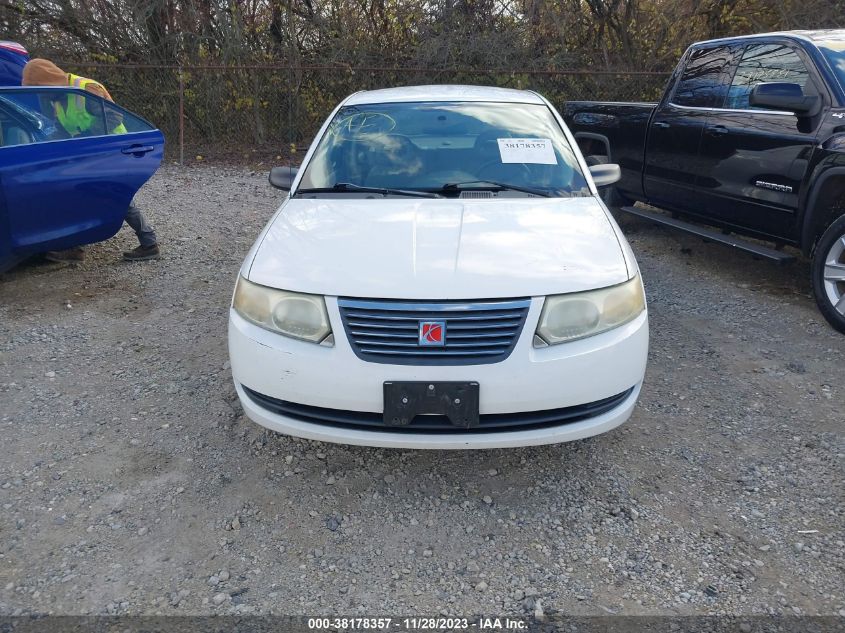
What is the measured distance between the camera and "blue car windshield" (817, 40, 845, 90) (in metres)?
4.44

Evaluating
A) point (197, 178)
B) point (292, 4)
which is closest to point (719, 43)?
point (197, 178)

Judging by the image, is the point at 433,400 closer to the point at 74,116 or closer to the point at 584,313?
the point at 584,313

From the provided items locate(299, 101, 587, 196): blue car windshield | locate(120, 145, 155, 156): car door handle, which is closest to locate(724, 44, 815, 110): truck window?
locate(299, 101, 587, 196): blue car windshield

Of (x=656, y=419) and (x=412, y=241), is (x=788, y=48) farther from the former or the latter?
(x=412, y=241)

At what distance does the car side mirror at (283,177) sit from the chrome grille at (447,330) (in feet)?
5.23

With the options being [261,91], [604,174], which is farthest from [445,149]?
[261,91]

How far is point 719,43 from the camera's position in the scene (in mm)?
5562

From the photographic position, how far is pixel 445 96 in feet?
13.3

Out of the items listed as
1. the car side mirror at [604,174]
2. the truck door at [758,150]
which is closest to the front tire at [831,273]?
the truck door at [758,150]

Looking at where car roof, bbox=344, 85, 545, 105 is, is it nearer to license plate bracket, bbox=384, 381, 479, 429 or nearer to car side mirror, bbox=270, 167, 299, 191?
car side mirror, bbox=270, 167, 299, 191

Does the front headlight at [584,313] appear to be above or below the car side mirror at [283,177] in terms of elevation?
below

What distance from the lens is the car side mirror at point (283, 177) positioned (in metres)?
3.79

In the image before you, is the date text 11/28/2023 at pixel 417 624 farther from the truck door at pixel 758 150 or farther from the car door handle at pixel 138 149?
the car door handle at pixel 138 149

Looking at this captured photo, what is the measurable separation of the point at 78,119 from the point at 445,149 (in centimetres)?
312
